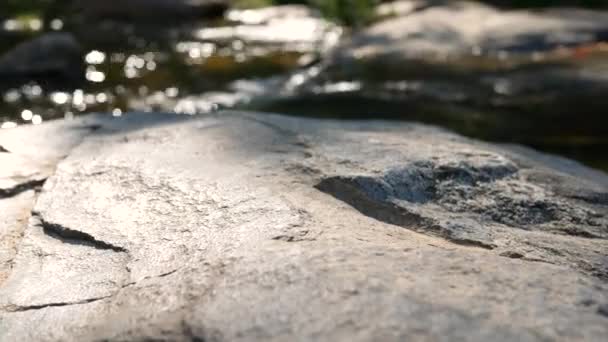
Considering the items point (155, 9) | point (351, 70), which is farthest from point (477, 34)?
point (155, 9)

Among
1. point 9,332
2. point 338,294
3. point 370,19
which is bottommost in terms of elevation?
point 9,332

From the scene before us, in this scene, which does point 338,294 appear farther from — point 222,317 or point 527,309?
point 527,309

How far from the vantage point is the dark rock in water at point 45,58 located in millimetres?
4980

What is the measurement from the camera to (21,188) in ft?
6.74

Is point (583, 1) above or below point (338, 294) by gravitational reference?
above

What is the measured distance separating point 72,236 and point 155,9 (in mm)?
6870

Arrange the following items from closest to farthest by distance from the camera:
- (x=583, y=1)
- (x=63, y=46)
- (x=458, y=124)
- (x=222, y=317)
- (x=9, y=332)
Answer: (x=222, y=317) < (x=9, y=332) < (x=458, y=124) < (x=63, y=46) < (x=583, y=1)

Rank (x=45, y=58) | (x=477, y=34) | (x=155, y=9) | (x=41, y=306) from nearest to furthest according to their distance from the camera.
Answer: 1. (x=41, y=306)
2. (x=45, y=58)
3. (x=477, y=34)
4. (x=155, y=9)

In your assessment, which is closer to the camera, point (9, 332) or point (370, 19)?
point (9, 332)

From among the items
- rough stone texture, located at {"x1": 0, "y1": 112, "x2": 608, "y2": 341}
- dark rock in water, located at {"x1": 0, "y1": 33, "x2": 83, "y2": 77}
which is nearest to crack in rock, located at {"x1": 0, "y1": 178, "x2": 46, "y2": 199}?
rough stone texture, located at {"x1": 0, "y1": 112, "x2": 608, "y2": 341}

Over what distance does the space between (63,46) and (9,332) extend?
4292 mm

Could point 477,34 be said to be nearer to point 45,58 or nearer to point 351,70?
point 351,70

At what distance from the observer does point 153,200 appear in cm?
177

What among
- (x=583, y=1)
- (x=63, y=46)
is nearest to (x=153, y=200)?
(x=63, y=46)
